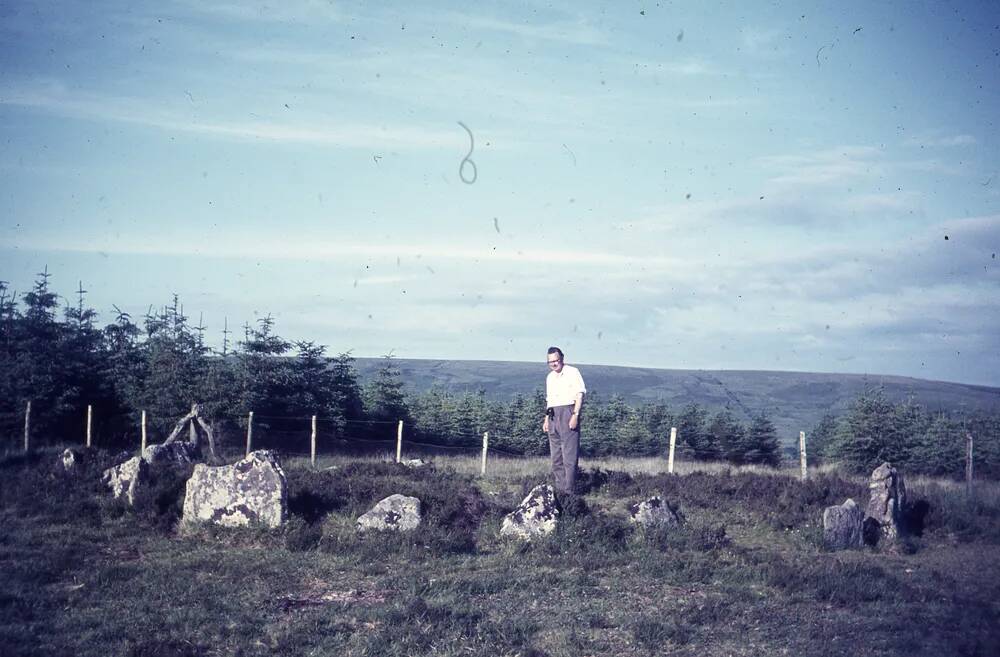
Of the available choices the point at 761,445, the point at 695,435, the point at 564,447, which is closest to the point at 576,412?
the point at 564,447

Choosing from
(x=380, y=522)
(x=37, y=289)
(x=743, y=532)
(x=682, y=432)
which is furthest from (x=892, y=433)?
(x=37, y=289)

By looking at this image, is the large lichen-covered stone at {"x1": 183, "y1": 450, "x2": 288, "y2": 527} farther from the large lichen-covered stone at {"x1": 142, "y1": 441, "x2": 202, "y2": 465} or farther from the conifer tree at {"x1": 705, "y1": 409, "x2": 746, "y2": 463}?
the conifer tree at {"x1": 705, "y1": 409, "x2": 746, "y2": 463}

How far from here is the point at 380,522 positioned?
10.4 metres

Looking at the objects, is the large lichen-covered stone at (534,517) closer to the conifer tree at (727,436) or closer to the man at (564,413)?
the man at (564,413)

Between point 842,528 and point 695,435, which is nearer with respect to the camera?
point 842,528

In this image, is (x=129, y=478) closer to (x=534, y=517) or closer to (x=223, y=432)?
(x=534, y=517)

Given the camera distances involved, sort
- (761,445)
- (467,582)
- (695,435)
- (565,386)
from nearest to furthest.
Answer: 1. (467,582)
2. (565,386)
3. (761,445)
4. (695,435)

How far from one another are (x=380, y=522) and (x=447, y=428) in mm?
28785

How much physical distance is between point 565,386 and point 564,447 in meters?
1.05

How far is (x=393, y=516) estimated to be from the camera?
Result: 10.5 m

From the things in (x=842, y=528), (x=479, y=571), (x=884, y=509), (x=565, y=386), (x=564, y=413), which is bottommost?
(x=479, y=571)

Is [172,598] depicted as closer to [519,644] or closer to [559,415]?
[519,644]

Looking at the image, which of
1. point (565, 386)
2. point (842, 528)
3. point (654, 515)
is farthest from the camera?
point (565, 386)

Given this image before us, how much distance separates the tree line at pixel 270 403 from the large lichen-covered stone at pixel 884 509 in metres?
17.0
